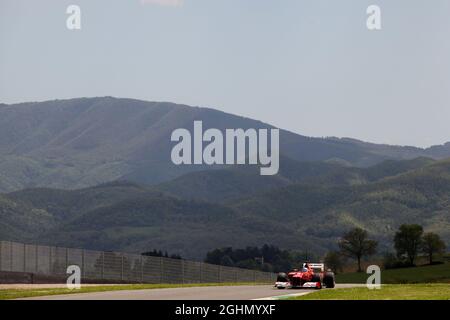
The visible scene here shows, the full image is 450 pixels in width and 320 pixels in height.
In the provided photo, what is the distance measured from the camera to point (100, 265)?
72875 millimetres

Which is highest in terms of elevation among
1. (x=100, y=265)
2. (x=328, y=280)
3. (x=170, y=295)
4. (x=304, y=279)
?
(x=100, y=265)

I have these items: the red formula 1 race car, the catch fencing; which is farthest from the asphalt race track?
the catch fencing

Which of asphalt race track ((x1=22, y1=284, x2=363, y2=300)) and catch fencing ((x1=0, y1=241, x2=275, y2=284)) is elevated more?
catch fencing ((x1=0, y1=241, x2=275, y2=284))

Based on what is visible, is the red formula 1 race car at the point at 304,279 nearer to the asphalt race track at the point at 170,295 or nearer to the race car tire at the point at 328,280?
the race car tire at the point at 328,280

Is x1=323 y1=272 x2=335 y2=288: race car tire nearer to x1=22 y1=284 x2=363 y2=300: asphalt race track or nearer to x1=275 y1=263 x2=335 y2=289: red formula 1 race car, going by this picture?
x1=275 y1=263 x2=335 y2=289: red formula 1 race car

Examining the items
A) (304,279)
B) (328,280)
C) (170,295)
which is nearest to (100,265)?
(328,280)

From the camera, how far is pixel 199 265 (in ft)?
303

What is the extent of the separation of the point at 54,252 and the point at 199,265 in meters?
25.6

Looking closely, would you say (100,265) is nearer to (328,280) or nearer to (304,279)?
(328,280)

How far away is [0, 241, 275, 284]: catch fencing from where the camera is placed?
211ft
